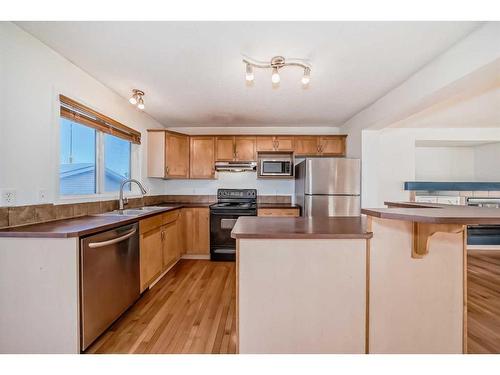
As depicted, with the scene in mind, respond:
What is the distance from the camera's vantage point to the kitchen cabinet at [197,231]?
3.90 meters

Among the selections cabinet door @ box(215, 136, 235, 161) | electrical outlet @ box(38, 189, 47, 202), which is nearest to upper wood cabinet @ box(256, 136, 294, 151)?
cabinet door @ box(215, 136, 235, 161)

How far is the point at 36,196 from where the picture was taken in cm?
190

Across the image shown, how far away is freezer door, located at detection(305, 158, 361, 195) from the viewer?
3627mm

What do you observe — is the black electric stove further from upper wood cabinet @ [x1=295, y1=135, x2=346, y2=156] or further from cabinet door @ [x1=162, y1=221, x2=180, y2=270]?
upper wood cabinet @ [x1=295, y1=135, x2=346, y2=156]

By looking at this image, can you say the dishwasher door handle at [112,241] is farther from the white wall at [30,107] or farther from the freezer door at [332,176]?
the freezer door at [332,176]

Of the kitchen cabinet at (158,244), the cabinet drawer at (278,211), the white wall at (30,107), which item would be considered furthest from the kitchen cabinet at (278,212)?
the white wall at (30,107)

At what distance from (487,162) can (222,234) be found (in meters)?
5.33

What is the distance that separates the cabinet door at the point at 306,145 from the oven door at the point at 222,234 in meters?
1.40

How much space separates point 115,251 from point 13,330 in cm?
73

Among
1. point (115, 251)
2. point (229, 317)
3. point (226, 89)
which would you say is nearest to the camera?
point (115, 251)

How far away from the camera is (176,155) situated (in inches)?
160

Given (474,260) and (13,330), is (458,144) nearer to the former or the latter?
(474,260)

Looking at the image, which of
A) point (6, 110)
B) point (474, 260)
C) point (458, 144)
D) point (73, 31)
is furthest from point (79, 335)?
point (458, 144)

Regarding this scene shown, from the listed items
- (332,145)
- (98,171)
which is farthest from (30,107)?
(332,145)
